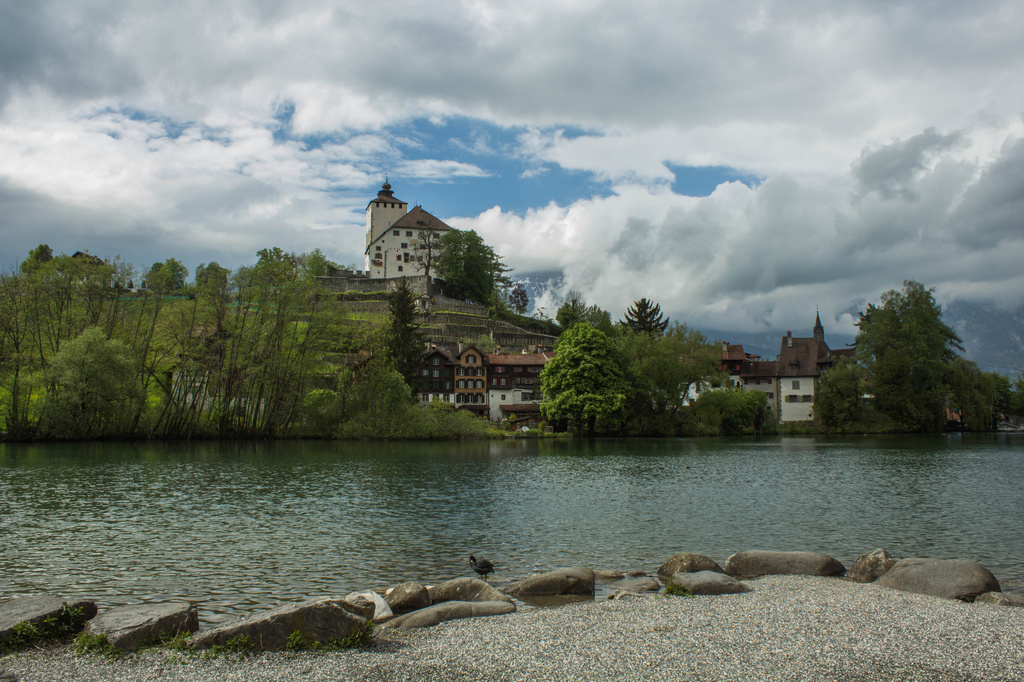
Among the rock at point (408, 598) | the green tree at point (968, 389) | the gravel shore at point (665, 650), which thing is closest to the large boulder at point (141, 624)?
the gravel shore at point (665, 650)

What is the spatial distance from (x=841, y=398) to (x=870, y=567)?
79.5 m

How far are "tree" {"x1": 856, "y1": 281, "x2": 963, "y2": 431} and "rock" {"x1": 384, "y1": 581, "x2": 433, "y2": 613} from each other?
8503 centimetres

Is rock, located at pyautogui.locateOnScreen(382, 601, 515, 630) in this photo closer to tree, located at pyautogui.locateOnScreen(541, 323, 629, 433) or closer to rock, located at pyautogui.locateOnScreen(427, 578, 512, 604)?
rock, located at pyautogui.locateOnScreen(427, 578, 512, 604)

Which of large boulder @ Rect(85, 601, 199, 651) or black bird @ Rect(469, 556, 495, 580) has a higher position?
large boulder @ Rect(85, 601, 199, 651)

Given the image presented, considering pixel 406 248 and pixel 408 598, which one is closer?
pixel 408 598

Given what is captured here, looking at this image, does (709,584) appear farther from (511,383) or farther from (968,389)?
(511,383)

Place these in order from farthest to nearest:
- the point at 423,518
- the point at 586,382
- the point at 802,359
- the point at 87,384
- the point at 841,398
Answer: the point at 802,359 → the point at 841,398 → the point at 586,382 → the point at 87,384 → the point at 423,518

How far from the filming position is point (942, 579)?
1473 cm

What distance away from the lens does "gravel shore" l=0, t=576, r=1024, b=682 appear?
365 inches

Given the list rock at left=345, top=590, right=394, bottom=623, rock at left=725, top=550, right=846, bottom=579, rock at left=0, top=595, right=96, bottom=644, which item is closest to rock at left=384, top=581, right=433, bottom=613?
rock at left=345, top=590, right=394, bottom=623

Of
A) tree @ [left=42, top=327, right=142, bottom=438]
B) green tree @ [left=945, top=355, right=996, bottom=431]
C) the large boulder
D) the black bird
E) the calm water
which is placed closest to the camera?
the large boulder

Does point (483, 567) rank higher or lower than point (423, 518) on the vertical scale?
higher

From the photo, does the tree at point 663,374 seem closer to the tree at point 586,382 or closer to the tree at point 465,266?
the tree at point 586,382

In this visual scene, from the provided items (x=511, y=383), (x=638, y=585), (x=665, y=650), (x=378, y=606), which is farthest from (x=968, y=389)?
(x=378, y=606)
